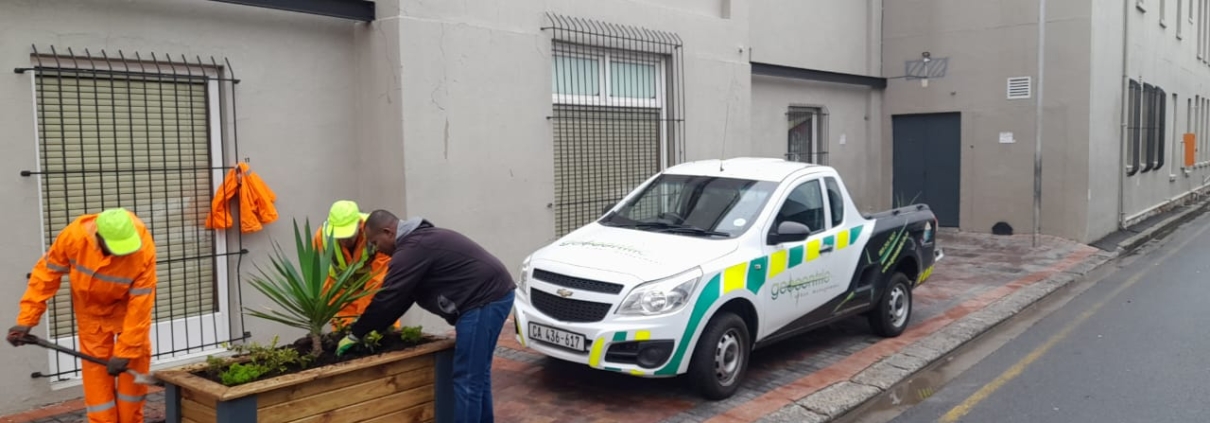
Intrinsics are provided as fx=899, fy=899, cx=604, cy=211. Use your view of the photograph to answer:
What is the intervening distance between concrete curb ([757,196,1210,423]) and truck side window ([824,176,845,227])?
1.23 m

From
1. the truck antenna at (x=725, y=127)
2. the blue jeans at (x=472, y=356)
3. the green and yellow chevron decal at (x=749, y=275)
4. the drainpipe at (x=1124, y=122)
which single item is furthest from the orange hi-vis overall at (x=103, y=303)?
the drainpipe at (x=1124, y=122)

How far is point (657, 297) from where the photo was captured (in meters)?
5.90

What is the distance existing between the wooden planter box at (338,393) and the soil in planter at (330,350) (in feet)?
0.32

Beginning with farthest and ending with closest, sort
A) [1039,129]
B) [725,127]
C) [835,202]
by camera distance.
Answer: [1039,129] → [725,127] → [835,202]

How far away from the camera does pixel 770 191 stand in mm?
7117

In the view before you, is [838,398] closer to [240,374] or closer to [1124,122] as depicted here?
[240,374]

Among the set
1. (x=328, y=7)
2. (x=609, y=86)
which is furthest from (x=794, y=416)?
(x=609, y=86)

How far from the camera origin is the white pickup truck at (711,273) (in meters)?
5.92

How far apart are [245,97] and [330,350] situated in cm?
307

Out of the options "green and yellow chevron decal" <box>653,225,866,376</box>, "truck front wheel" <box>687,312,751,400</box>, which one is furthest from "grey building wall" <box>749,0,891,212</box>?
"truck front wheel" <box>687,312,751,400</box>

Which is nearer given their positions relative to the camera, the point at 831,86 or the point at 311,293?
the point at 311,293

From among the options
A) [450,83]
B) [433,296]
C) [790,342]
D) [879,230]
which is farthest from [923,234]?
[433,296]

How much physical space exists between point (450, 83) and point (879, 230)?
4.06 m

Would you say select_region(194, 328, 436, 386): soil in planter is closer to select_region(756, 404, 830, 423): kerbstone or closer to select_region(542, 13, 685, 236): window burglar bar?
select_region(756, 404, 830, 423): kerbstone
